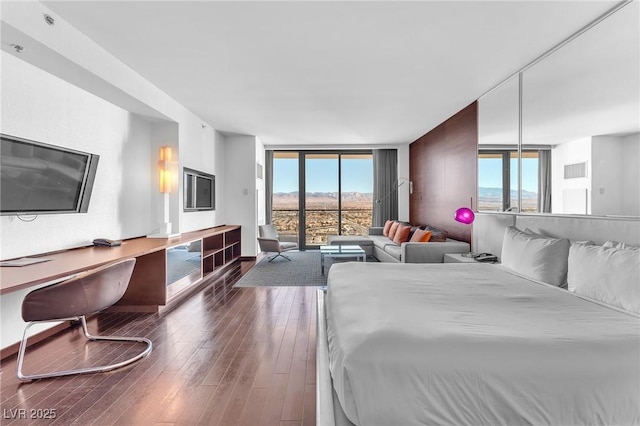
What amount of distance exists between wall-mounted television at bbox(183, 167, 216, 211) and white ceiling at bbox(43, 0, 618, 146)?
3.78 feet

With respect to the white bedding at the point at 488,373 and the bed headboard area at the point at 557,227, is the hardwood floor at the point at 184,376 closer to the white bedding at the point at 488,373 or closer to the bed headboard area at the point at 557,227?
the white bedding at the point at 488,373

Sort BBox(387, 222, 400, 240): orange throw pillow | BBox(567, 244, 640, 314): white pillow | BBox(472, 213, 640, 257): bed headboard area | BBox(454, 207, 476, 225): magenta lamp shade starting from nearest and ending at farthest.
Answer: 1. BBox(567, 244, 640, 314): white pillow
2. BBox(472, 213, 640, 257): bed headboard area
3. BBox(454, 207, 476, 225): magenta lamp shade
4. BBox(387, 222, 400, 240): orange throw pillow

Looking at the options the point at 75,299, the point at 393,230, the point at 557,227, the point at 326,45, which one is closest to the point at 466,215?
the point at 557,227

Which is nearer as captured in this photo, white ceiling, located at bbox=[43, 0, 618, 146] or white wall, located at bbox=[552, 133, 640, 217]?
white wall, located at bbox=[552, 133, 640, 217]

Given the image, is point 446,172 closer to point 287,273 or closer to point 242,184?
point 287,273

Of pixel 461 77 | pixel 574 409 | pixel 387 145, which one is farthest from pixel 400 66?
pixel 387 145

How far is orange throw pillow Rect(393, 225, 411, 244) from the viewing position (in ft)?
20.3

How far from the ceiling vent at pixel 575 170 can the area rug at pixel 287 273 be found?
3.26 m

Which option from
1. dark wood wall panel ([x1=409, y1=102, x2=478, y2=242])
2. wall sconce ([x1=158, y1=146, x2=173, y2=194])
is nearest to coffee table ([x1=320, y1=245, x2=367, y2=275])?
dark wood wall panel ([x1=409, y1=102, x2=478, y2=242])

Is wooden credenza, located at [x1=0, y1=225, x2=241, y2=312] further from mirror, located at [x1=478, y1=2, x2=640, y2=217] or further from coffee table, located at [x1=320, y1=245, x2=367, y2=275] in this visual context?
mirror, located at [x1=478, y1=2, x2=640, y2=217]

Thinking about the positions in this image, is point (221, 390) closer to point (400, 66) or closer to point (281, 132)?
point (400, 66)

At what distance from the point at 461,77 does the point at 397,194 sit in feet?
15.3

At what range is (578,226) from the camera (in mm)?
2621

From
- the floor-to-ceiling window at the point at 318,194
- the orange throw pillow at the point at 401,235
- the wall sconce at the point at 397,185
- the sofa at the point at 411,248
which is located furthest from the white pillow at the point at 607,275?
the floor-to-ceiling window at the point at 318,194
